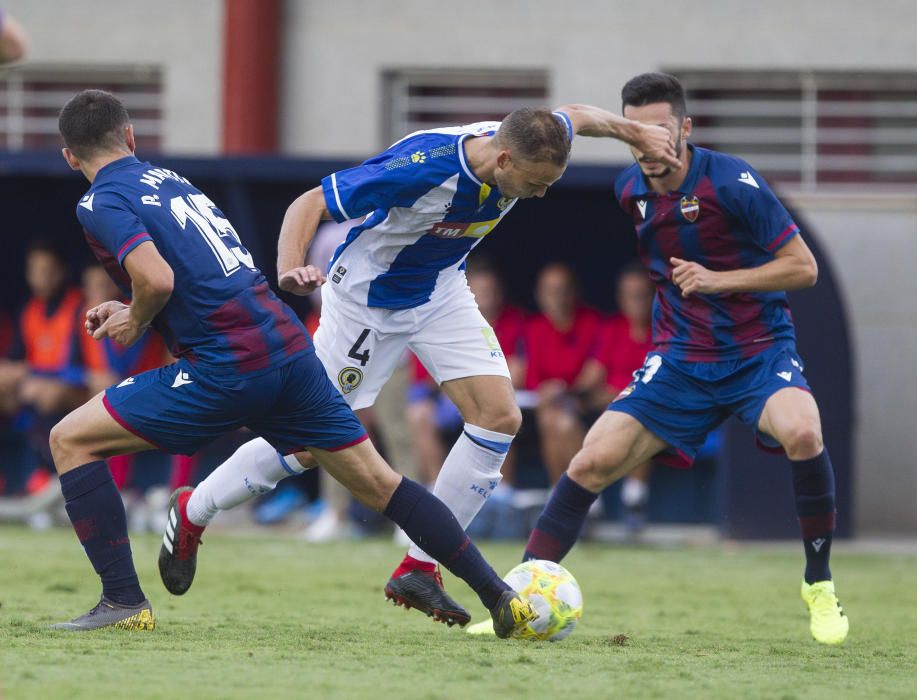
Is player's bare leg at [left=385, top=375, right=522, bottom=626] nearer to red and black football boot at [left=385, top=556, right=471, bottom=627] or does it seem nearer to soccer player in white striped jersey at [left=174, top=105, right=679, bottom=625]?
soccer player in white striped jersey at [left=174, top=105, right=679, bottom=625]

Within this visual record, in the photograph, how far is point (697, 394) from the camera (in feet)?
21.2

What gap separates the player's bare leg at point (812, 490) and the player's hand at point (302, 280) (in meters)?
2.02

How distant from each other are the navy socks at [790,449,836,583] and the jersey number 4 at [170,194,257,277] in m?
2.40

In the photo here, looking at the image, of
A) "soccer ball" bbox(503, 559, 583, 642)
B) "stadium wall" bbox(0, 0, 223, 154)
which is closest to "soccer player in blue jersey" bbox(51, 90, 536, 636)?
"soccer ball" bbox(503, 559, 583, 642)

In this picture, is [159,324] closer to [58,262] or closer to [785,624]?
[785,624]

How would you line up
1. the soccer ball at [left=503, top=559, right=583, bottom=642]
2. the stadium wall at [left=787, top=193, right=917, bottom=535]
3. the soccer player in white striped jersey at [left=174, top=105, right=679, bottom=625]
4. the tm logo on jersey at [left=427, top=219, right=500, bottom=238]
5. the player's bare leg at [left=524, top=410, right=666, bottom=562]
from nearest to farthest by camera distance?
the soccer ball at [left=503, top=559, right=583, bottom=642]
the soccer player in white striped jersey at [left=174, top=105, right=679, bottom=625]
the tm logo on jersey at [left=427, top=219, right=500, bottom=238]
the player's bare leg at [left=524, top=410, right=666, bottom=562]
the stadium wall at [left=787, top=193, right=917, bottom=535]

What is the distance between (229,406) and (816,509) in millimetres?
2466

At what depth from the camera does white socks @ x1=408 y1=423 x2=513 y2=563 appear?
629cm

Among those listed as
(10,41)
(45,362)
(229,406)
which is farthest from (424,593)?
(45,362)

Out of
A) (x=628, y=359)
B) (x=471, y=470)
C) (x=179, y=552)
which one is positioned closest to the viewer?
(x=179, y=552)

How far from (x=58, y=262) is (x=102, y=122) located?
6.99 meters

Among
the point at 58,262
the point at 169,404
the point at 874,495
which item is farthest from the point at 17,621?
the point at 874,495

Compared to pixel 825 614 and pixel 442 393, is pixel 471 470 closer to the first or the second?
pixel 825 614

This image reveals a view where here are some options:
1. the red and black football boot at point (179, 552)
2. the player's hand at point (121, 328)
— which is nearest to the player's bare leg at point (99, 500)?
the player's hand at point (121, 328)
